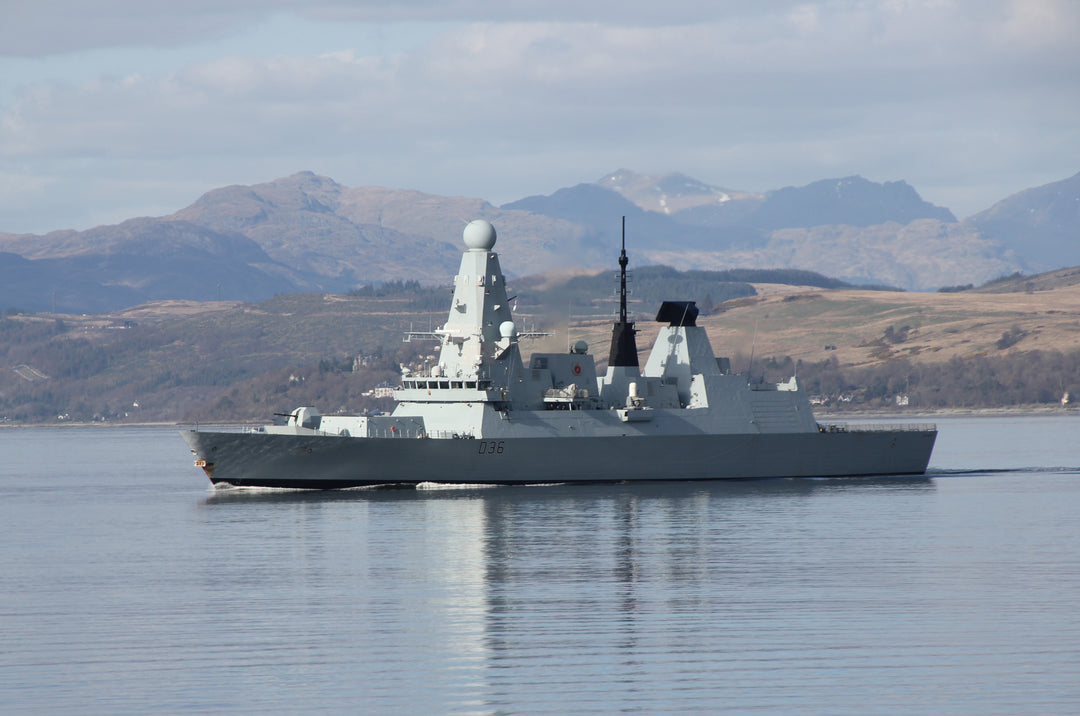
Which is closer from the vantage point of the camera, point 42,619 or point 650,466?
point 42,619

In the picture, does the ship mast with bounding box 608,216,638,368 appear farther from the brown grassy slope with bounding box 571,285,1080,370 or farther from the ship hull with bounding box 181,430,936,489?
the brown grassy slope with bounding box 571,285,1080,370

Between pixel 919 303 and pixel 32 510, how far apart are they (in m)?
163

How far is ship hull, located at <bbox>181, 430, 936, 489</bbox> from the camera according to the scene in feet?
144

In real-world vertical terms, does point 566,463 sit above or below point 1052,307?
below

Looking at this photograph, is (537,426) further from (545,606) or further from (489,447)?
(545,606)

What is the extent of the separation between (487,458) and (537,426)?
80.9 inches

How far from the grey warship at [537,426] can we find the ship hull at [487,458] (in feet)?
0.16

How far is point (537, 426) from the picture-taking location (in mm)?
45219

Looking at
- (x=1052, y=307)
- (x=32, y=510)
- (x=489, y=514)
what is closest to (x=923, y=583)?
(x=489, y=514)

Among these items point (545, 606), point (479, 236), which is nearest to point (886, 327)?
point (479, 236)

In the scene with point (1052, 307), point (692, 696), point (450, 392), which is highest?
point (1052, 307)

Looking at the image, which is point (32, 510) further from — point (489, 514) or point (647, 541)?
point (647, 541)

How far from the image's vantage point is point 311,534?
112 ft

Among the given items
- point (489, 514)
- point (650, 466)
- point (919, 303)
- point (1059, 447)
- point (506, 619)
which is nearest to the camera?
point (506, 619)
